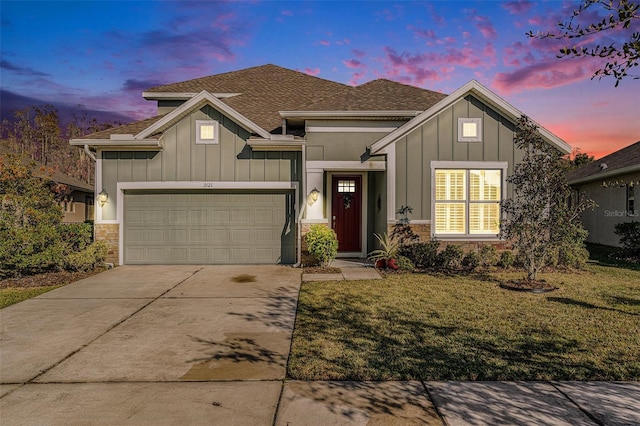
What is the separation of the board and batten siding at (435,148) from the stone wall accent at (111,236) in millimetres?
8141

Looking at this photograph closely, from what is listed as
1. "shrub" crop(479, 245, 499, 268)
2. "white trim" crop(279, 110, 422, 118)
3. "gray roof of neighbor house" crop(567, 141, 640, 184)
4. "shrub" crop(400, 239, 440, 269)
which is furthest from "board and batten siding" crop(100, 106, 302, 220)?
"gray roof of neighbor house" crop(567, 141, 640, 184)

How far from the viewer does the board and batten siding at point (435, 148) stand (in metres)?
10.1

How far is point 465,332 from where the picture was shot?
16.3 ft

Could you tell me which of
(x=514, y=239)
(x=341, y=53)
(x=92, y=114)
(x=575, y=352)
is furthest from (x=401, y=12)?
(x=92, y=114)

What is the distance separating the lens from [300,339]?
15.8 feet

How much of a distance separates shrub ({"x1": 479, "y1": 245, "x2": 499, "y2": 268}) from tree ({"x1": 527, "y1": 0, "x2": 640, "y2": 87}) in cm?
799

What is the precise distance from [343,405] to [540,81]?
1264 cm

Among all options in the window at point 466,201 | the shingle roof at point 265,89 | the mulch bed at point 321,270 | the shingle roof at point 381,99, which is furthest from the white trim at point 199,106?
the window at point 466,201

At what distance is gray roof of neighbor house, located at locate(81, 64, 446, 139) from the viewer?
37.1 feet

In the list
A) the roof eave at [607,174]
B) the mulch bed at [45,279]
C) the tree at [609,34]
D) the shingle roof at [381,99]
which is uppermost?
the shingle roof at [381,99]

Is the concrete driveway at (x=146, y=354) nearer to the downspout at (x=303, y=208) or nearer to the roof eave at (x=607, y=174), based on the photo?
the downspout at (x=303, y=208)

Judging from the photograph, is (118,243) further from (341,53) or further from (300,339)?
(341,53)

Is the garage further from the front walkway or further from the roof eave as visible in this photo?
the roof eave

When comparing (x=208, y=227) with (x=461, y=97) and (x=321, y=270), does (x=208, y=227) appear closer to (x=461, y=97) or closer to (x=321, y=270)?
(x=321, y=270)
